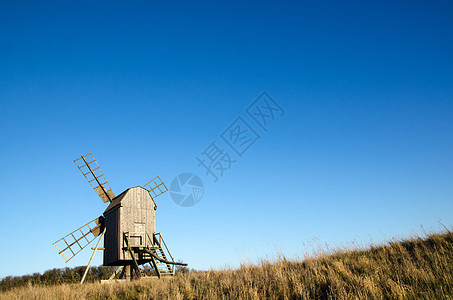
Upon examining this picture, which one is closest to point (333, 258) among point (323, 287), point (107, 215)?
point (323, 287)

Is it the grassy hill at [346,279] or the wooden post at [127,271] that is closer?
the grassy hill at [346,279]

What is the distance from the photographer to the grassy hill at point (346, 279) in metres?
7.74

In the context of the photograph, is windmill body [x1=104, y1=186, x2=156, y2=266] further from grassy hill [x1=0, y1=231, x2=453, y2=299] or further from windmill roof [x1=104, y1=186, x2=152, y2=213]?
grassy hill [x1=0, y1=231, x2=453, y2=299]

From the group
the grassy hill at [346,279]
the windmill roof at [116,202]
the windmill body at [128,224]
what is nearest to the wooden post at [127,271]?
the windmill body at [128,224]

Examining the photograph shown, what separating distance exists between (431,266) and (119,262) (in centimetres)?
1828

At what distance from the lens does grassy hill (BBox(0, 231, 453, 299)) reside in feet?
25.4

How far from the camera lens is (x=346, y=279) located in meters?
8.89

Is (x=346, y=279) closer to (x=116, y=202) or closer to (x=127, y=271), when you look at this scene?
(x=127, y=271)

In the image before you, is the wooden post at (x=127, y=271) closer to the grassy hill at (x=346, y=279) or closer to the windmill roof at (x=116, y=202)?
the windmill roof at (x=116, y=202)

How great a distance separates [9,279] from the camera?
125ft

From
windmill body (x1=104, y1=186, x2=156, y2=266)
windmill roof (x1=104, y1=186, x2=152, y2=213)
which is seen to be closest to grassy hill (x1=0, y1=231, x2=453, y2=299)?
windmill body (x1=104, y1=186, x2=156, y2=266)

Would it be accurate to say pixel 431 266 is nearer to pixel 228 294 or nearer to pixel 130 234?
pixel 228 294

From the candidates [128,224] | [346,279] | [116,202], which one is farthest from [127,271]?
[346,279]

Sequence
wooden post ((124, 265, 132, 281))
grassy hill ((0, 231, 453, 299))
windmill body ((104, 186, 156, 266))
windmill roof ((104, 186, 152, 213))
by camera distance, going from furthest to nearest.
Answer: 1. windmill roof ((104, 186, 152, 213))
2. wooden post ((124, 265, 132, 281))
3. windmill body ((104, 186, 156, 266))
4. grassy hill ((0, 231, 453, 299))
